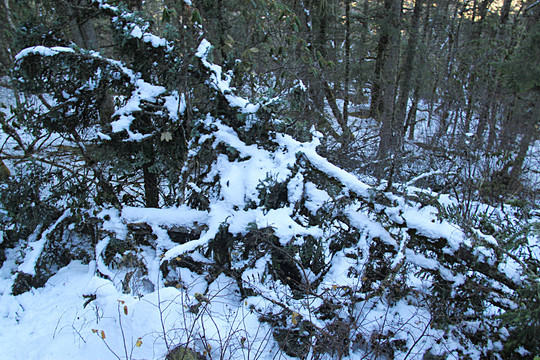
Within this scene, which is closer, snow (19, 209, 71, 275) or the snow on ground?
the snow on ground

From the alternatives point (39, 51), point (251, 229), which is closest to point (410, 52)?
point (251, 229)

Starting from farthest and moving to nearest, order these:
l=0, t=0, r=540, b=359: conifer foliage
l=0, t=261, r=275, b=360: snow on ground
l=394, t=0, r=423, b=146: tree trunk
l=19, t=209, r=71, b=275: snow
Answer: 1. l=394, t=0, r=423, b=146: tree trunk
2. l=19, t=209, r=71, b=275: snow
3. l=0, t=0, r=540, b=359: conifer foliage
4. l=0, t=261, r=275, b=360: snow on ground

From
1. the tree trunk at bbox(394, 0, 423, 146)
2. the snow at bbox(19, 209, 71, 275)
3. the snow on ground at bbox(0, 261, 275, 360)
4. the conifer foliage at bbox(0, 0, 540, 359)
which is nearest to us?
the snow on ground at bbox(0, 261, 275, 360)

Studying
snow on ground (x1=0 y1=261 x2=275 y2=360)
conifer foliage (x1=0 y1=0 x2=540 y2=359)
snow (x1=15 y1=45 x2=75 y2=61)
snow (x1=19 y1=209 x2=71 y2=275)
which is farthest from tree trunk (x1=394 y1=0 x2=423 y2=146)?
snow (x1=19 y1=209 x2=71 y2=275)

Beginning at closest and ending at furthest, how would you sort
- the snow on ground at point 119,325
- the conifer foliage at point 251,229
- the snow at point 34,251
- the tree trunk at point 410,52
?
the snow on ground at point 119,325, the conifer foliage at point 251,229, the snow at point 34,251, the tree trunk at point 410,52

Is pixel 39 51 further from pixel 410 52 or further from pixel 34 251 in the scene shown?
pixel 410 52

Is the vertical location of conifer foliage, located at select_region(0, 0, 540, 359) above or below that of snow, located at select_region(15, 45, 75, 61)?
below

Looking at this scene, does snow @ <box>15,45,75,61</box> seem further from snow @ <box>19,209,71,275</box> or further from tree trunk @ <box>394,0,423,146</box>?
tree trunk @ <box>394,0,423,146</box>

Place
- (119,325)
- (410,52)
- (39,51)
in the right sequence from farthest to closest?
(410,52), (39,51), (119,325)

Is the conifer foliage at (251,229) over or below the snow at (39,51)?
below

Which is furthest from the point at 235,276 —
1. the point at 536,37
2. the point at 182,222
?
the point at 536,37

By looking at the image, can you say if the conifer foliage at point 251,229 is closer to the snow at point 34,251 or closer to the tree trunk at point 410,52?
the snow at point 34,251

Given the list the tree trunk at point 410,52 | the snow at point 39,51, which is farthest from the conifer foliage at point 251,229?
the tree trunk at point 410,52

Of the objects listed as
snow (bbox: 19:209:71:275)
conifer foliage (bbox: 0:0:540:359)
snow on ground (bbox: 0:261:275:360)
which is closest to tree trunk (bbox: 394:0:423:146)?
conifer foliage (bbox: 0:0:540:359)
